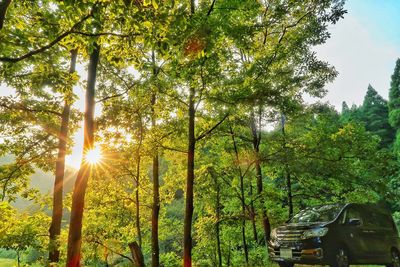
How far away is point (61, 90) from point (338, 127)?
13106mm

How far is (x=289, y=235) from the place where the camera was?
29.7ft

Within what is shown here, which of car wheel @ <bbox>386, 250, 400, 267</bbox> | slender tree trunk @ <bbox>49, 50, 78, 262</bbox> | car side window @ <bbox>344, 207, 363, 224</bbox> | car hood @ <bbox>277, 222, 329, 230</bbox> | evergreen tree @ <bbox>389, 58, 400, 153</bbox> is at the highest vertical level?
evergreen tree @ <bbox>389, 58, 400, 153</bbox>

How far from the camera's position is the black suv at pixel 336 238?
8.38 m

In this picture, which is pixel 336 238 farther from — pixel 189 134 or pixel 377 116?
pixel 377 116

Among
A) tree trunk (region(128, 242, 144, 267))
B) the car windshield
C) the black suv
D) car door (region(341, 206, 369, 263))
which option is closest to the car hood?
the black suv

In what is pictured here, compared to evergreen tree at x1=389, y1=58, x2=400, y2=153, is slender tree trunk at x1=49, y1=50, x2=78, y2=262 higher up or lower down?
lower down

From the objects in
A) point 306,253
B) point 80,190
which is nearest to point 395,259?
point 306,253

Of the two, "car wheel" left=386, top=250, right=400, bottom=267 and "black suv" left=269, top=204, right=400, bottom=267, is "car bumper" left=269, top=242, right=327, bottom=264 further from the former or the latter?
"car wheel" left=386, top=250, right=400, bottom=267

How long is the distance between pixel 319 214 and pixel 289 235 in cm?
128

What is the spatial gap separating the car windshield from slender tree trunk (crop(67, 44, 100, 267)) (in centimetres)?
628

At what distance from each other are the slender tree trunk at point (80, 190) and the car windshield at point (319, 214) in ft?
20.6

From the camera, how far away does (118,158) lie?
45.4 feet

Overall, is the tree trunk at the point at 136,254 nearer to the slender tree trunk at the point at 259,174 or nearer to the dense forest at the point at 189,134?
the dense forest at the point at 189,134

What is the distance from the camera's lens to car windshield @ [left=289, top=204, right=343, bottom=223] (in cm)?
926
